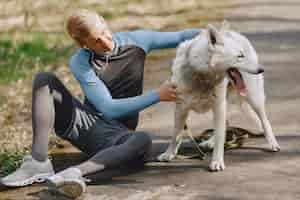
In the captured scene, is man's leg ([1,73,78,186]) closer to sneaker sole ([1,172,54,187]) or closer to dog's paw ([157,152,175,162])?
sneaker sole ([1,172,54,187])

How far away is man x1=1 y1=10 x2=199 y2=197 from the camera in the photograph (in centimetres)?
435

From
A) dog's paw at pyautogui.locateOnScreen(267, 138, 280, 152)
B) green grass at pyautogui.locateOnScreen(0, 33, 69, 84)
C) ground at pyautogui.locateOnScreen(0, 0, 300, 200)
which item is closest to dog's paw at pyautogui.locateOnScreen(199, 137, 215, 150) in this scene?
ground at pyautogui.locateOnScreen(0, 0, 300, 200)

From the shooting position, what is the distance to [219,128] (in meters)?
4.59

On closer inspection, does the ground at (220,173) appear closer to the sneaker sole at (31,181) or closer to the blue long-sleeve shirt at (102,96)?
the sneaker sole at (31,181)

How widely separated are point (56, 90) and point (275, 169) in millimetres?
1510

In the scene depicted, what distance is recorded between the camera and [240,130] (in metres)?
5.29

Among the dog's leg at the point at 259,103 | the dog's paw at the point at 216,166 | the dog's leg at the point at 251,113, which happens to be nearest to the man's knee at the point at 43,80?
the dog's paw at the point at 216,166

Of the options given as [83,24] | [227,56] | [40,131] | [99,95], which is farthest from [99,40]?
[227,56]

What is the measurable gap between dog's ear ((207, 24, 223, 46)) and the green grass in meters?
A: 4.04

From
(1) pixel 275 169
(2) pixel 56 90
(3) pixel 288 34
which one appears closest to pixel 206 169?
(1) pixel 275 169

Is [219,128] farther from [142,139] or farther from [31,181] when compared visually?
[31,181]

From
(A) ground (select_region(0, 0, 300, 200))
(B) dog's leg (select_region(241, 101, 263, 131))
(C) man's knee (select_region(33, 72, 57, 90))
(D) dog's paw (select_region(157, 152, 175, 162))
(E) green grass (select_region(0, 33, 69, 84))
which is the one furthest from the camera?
(E) green grass (select_region(0, 33, 69, 84))

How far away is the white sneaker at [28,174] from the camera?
437 centimetres

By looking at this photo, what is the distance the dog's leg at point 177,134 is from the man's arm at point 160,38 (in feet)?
1.44
